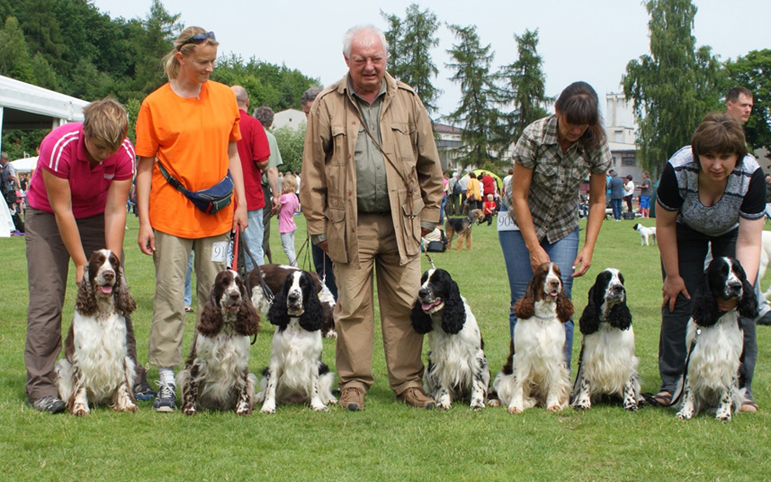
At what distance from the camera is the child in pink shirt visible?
10853mm

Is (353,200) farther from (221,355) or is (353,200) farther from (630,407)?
(630,407)

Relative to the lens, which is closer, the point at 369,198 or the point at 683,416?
the point at 683,416

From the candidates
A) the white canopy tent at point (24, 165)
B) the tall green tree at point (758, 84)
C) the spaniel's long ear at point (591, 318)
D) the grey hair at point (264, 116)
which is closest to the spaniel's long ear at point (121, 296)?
the spaniel's long ear at point (591, 318)

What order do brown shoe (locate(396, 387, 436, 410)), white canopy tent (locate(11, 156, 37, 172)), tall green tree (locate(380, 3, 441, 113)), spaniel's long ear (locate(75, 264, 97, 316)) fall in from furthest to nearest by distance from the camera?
1. tall green tree (locate(380, 3, 441, 113))
2. white canopy tent (locate(11, 156, 37, 172))
3. brown shoe (locate(396, 387, 436, 410))
4. spaniel's long ear (locate(75, 264, 97, 316))

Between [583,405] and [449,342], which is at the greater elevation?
[449,342]

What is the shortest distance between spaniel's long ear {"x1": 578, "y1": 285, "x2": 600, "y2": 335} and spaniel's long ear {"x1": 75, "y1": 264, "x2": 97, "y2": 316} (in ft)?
10.0

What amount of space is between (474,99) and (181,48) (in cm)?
5411

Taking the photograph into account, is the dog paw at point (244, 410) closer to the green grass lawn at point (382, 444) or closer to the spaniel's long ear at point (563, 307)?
the green grass lawn at point (382, 444)

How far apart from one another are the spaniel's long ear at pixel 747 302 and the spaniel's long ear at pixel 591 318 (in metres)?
0.84

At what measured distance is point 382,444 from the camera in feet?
14.0

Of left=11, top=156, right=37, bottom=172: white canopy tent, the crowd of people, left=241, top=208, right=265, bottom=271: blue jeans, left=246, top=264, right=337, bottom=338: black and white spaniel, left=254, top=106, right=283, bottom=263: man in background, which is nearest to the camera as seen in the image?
the crowd of people

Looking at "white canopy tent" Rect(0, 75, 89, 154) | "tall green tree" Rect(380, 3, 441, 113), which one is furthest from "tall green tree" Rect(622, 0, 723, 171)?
"white canopy tent" Rect(0, 75, 89, 154)

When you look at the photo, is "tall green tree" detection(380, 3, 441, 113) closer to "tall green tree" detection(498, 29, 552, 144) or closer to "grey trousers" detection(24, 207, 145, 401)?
"tall green tree" detection(498, 29, 552, 144)

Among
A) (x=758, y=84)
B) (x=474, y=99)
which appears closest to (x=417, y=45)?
(x=474, y=99)
